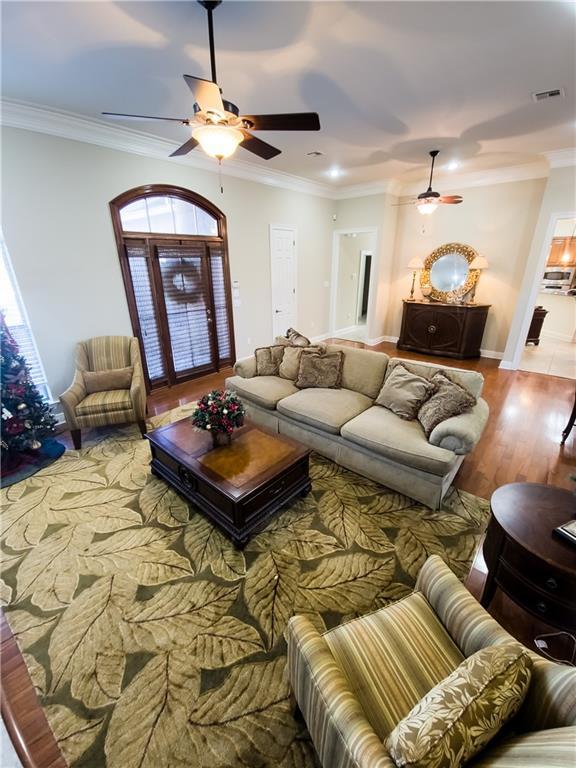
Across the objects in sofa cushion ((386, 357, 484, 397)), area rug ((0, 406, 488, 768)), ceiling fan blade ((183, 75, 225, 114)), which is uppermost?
ceiling fan blade ((183, 75, 225, 114))

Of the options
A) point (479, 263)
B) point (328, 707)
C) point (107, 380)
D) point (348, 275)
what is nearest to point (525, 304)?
point (479, 263)

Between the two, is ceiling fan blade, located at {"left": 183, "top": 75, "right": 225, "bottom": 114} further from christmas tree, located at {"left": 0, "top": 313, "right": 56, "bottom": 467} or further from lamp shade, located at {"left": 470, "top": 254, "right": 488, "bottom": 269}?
lamp shade, located at {"left": 470, "top": 254, "right": 488, "bottom": 269}

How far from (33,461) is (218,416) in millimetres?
2097

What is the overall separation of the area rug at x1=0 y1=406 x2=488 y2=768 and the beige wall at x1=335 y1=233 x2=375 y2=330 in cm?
571

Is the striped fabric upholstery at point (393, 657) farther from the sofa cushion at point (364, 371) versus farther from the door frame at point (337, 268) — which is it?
the door frame at point (337, 268)

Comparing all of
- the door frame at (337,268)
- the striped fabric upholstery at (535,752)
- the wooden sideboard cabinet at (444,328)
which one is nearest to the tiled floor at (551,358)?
the wooden sideboard cabinet at (444,328)

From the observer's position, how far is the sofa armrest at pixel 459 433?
88.6 inches

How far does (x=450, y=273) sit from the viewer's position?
19.7 feet

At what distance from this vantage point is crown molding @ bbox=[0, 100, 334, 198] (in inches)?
115

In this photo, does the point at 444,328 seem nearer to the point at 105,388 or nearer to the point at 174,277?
the point at 174,277

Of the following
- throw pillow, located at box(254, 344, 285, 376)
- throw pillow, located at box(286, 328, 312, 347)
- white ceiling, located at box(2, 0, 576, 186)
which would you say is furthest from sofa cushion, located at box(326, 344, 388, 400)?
white ceiling, located at box(2, 0, 576, 186)

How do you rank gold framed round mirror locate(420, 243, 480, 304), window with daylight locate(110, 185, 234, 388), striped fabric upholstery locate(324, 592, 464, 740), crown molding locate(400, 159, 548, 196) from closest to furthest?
1. striped fabric upholstery locate(324, 592, 464, 740)
2. window with daylight locate(110, 185, 234, 388)
3. crown molding locate(400, 159, 548, 196)
4. gold framed round mirror locate(420, 243, 480, 304)

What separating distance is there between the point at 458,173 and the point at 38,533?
7.29 m

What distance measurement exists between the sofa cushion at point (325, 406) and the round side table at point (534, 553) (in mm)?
1336
